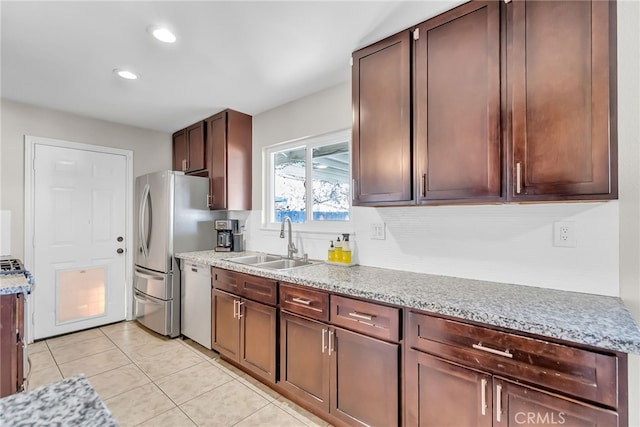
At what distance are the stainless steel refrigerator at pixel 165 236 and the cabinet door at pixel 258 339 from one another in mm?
1194

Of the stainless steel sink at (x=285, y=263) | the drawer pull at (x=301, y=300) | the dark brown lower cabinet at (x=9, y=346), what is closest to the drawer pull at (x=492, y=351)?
the drawer pull at (x=301, y=300)

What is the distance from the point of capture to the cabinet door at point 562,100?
1.24 m

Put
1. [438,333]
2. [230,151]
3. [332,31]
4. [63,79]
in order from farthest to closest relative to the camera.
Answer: [230,151] → [63,79] → [332,31] → [438,333]

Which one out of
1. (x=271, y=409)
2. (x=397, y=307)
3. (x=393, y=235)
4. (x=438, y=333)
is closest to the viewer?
(x=438, y=333)

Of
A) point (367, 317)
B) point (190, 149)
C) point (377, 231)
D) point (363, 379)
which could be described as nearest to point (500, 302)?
point (367, 317)

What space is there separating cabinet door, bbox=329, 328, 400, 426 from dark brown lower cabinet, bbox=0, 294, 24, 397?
1.72 meters

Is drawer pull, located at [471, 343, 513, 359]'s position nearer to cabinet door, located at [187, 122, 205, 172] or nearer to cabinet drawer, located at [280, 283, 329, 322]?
cabinet drawer, located at [280, 283, 329, 322]

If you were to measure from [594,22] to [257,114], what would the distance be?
9.15 ft

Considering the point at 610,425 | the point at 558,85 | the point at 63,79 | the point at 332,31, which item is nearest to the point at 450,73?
the point at 558,85

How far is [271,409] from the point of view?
204cm

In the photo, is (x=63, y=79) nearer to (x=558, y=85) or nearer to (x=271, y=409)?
(x=271, y=409)

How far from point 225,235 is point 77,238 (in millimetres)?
1588

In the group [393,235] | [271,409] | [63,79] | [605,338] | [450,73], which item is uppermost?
[63,79]

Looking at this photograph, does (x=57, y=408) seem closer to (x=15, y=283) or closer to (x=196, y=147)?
(x=15, y=283)
